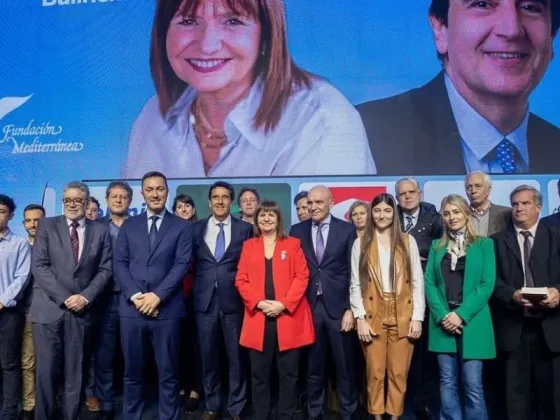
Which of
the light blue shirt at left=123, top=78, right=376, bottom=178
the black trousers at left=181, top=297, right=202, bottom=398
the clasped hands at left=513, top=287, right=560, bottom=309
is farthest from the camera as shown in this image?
the light blue shirt at left=123, top=78, right=376, bottom=178

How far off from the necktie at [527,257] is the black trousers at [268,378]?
4.61 ft

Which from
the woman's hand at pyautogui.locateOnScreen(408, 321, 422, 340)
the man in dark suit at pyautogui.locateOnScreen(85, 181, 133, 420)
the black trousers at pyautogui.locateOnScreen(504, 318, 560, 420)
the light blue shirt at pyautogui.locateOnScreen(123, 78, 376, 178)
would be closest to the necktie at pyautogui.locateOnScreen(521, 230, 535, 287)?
the black trousers at pyautogui.locateOnScreen(504, 318, 560, 420)

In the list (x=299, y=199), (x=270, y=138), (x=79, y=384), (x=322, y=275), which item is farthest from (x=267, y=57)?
(x=79, y=384)

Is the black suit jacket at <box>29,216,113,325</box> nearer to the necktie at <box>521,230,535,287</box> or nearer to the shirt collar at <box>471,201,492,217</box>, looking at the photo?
the shirt collar at <box>471,201,492,217</box>

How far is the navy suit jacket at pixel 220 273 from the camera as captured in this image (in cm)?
311

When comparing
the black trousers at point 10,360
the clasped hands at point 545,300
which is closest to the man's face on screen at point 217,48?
the black trousers at point 10,360

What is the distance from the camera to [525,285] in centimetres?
274

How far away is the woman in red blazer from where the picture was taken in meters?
2.86

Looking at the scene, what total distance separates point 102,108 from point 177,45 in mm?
871

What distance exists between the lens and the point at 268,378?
2908 mm

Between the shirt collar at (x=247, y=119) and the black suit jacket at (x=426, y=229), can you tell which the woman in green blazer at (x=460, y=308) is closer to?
the black suit jacket at (x=426, y=229)

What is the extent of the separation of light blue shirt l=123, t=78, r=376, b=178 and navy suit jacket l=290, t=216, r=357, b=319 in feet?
3.19

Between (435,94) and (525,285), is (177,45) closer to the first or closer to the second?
(435,94)

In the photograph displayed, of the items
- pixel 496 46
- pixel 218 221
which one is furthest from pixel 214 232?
pixel 496 46
